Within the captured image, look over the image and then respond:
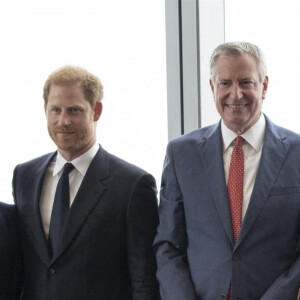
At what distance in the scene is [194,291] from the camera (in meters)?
2.35

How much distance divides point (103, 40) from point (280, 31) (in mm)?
981

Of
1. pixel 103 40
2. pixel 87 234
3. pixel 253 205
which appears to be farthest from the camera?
pixel 103 40

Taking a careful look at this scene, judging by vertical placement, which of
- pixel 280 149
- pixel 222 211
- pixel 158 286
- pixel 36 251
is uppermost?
pixel 280 149

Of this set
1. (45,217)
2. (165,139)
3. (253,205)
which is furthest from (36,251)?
(165,139)

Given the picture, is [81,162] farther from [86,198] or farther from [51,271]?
[51,271]

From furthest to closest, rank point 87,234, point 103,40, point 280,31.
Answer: point 103,40 → point 280,31 → point 87,234

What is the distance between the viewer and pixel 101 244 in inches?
95.6

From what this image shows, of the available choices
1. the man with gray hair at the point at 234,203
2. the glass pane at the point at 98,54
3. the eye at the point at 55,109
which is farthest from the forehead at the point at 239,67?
the glass pane at the point at 98,54

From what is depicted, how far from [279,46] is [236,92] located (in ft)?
3.27

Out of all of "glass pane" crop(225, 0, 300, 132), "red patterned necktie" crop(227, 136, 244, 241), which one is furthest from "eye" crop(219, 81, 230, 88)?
"glass pane" crop(225, 0, 300, 132)

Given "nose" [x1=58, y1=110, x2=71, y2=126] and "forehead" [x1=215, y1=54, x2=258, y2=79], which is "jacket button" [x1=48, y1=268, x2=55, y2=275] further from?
"forehead" [x1=215, y1=54, x2=258, y2=79]

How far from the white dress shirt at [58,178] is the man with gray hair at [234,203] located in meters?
0.32

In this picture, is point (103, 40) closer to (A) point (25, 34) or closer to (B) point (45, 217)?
(A) point (25, 34)

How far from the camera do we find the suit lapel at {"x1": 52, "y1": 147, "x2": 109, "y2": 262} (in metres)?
2.41
